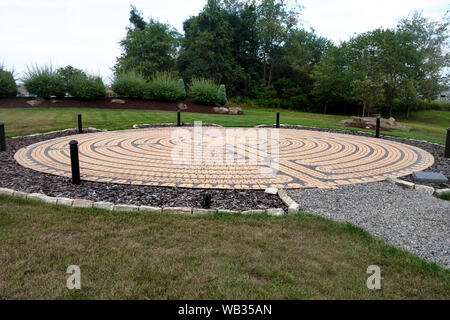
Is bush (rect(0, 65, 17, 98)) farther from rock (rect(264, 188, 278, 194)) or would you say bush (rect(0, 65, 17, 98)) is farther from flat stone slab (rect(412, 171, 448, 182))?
flat stone slab (rect(412, 171, 448, 182))

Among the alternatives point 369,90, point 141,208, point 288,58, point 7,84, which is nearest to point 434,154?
point 141,208

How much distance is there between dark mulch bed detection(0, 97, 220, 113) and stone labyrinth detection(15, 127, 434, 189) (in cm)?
948

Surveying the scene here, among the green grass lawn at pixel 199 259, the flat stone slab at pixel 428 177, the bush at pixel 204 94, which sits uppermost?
the bush at pixel 204 94

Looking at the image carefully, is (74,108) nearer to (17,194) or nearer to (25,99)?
(25,99)

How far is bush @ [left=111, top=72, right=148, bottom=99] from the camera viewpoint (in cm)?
2014

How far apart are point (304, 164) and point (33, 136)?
8.57 meters

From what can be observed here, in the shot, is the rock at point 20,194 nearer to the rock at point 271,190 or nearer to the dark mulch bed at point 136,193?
the dark mulch bed at point 136,193

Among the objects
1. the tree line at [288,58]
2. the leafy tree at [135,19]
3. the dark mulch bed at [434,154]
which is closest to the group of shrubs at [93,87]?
the tree line at [288,58]

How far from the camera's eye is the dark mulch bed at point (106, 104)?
1827 centimetres

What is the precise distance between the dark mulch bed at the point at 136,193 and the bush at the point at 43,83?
596 inches

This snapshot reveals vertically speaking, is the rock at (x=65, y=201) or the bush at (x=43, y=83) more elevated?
the bush at (x=43, y=83)

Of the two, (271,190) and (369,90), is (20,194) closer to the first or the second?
(271,190)

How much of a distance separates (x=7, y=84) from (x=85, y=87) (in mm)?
4361

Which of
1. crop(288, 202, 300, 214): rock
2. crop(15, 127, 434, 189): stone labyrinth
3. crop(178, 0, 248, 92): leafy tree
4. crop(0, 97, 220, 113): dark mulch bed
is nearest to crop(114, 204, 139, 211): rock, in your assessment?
crop(15, 127, 434, 189): stone labyrinth
